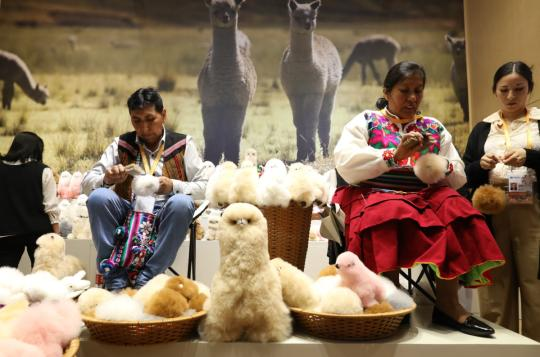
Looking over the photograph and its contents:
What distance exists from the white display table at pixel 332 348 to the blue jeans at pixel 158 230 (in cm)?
46

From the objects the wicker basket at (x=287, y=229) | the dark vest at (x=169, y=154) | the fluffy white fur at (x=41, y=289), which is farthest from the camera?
the dark vest at (x=169, y=154)

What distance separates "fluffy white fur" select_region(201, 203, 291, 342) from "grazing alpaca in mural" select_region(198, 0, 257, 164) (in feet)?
9.74

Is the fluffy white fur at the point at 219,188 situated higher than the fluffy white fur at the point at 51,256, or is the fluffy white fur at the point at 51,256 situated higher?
the fluffy white fur at the point at 219,188

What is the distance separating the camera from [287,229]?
89.1 inches

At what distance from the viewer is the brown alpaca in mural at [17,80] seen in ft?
15.4

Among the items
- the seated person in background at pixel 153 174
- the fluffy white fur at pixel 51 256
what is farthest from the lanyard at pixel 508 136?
the fluffy white fur at pixel 51 256

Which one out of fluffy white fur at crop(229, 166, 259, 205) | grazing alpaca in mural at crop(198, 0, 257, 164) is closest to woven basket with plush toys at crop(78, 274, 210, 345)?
fluffy white fur at crop(229, 166, 259, 205)

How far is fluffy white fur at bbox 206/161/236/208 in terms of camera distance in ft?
7.29

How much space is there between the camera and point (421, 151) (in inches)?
82.8

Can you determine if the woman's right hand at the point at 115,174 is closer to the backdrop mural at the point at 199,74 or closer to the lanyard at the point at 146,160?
the lanyard at the point at 146,160

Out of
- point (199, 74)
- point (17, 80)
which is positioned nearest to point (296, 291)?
point (199, 74)

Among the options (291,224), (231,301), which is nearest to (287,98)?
(291,224)

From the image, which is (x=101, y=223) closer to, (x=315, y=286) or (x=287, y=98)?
(x=315, y=286)

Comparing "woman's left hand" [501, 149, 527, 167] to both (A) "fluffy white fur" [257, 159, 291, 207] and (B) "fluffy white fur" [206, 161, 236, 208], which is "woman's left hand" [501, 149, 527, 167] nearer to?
(A) "fluffy white fur" [257, 159, 291, 207]
